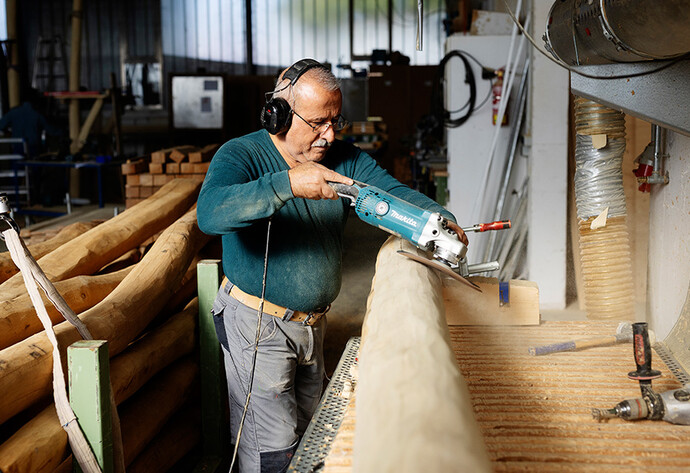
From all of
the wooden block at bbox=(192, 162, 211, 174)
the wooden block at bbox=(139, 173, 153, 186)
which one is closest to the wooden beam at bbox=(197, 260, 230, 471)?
the wooden block at bbox=(192, 162, 211, 174)

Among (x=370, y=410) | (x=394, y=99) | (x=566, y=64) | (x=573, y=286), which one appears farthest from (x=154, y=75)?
(x=370, y=410)

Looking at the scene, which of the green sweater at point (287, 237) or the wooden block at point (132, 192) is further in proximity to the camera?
the wooden block at point (132, 192)

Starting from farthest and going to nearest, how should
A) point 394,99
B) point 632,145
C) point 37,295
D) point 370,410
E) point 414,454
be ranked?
Result: point 394,99 → point 632,145 → point 37,295 → point 370,410 → point 414,454

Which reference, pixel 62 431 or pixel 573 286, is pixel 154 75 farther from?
pixel 62 431

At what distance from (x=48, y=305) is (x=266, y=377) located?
1040mm

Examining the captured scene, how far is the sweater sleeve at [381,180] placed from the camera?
8.64ft

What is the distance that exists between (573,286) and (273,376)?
3793 mm

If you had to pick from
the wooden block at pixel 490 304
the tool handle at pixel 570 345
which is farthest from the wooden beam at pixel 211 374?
the tool handle at pixel 570 345

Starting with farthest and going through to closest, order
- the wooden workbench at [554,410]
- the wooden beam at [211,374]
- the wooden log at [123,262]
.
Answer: the wooden log at [123,262] → the wooden beam at [211,374] → the wooden workbench at [554,410]

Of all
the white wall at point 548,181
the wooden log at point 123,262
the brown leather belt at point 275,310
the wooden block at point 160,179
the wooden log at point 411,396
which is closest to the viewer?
the wooden log at point 411,396

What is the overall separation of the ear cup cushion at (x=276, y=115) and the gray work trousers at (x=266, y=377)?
771 mm

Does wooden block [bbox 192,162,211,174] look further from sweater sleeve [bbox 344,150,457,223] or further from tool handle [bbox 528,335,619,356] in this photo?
tool handle [bbox 528,335,619,356]

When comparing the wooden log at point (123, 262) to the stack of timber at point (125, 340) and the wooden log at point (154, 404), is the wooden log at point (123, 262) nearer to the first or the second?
the stack of timber at point (125, 340)

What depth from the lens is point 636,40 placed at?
204 centimetres
